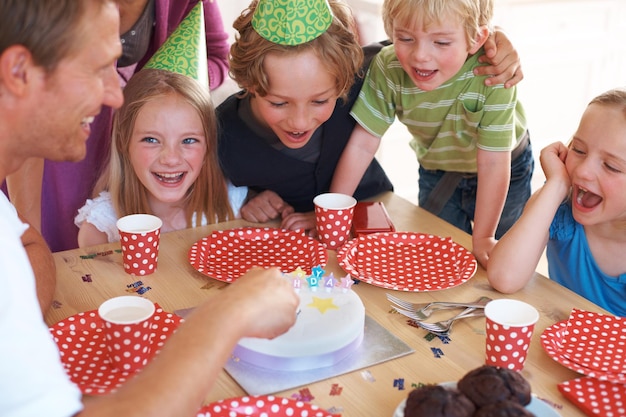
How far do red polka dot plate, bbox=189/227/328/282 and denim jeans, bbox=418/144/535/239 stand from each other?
70 cm

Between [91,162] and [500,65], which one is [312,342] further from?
[91,162]

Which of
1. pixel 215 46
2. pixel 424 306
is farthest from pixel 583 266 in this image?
pixel 215 46

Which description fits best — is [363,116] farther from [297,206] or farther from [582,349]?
[582,349]

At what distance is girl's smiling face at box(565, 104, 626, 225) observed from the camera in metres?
A: 1.44

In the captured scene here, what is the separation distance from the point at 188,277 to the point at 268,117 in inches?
19.7

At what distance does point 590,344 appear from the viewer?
1.21 m

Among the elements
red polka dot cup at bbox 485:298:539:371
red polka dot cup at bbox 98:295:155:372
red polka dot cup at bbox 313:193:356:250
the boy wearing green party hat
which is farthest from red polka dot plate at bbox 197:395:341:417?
the boy wearing green party hat

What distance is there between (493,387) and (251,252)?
78 centimetres

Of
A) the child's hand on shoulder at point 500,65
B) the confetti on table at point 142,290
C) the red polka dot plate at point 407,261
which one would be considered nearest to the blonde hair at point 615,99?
the child's hand on shoulder at point 500,65

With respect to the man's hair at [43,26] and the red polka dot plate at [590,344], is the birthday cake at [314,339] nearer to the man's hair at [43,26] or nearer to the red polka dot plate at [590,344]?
the red polka dot plate at [590,344]

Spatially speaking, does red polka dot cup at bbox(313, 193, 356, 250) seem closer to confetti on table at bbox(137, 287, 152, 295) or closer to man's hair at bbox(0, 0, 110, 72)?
confetti on table at bbox(137, 287, 152, 295)

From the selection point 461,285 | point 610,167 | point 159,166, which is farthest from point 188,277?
point 610,167

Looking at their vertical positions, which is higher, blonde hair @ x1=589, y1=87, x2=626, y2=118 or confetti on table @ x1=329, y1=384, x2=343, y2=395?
blonde hair @ x1=589, y1=87, x2=626, y2=118

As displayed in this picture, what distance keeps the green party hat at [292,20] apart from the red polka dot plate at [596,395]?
37.1 inches
